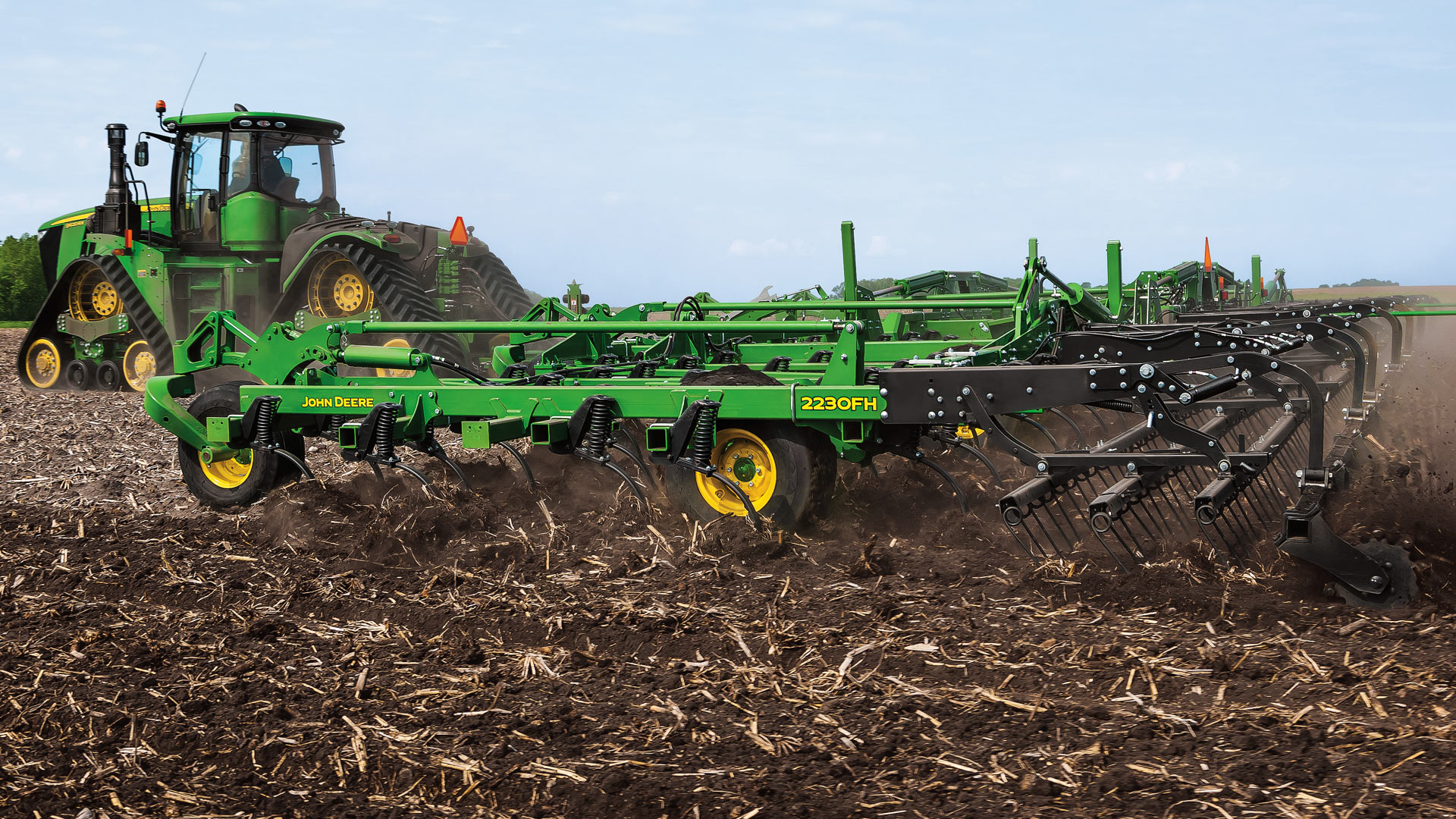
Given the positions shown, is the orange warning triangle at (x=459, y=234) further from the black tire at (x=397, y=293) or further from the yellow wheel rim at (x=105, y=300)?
the yellow wheel rim at (x=105, y=300)

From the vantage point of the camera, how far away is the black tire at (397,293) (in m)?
12.1

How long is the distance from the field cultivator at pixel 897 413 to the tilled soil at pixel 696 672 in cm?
29

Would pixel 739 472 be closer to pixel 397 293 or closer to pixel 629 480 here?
pixel 629 480

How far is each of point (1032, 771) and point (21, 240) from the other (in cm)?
4077

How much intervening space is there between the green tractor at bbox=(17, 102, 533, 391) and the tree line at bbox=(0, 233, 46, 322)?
2437 cm

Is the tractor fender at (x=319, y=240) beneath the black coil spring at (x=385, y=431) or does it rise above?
above

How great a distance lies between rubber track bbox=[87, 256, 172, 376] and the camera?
14156mm

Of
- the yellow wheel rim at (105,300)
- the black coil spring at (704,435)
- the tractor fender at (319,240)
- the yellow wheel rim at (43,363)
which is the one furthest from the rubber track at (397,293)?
the black coil spring at (704,435)

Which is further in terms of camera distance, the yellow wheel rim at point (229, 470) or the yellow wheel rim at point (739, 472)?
the yellow wheel rim at point (229, 470)

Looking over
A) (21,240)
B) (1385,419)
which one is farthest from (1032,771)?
(21,240)

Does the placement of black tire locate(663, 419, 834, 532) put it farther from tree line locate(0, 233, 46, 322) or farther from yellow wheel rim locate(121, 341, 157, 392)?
tree line locate(0, 233, 46, 322)

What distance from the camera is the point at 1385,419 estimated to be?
8852 mm

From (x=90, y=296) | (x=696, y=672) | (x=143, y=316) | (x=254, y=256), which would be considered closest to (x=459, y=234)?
(x=254, y=256)

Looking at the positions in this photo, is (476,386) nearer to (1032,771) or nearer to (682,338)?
(682,338)
